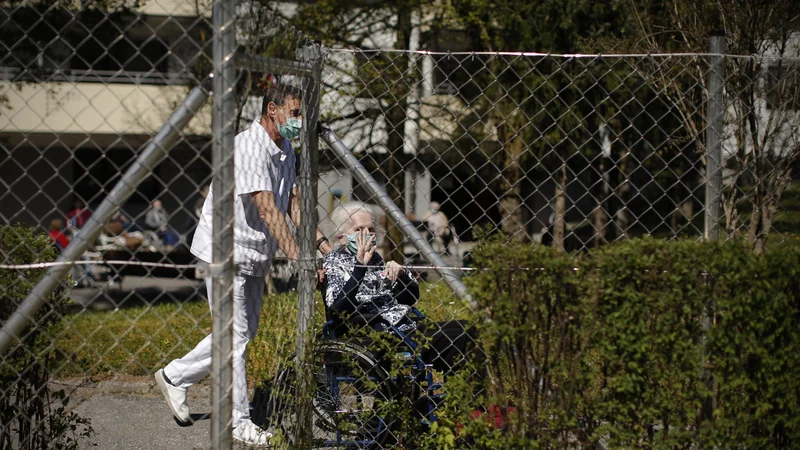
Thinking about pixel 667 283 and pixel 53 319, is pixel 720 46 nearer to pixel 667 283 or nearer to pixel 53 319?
pixel 667 283

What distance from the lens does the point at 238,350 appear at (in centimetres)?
375

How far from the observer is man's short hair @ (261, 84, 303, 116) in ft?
12.2

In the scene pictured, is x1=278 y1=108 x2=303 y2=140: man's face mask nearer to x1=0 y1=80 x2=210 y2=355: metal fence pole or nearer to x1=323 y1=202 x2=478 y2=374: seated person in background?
x1=323 y1=202 x2=478 y2=374: seated person in background

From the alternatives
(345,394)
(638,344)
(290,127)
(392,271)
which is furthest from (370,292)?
(638,344)

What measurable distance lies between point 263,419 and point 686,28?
152 inches

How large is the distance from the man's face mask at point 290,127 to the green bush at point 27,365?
1191mm

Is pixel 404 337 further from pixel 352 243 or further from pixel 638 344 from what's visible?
pixel 638 344

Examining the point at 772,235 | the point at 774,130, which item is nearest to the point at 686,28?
the point at 774,130

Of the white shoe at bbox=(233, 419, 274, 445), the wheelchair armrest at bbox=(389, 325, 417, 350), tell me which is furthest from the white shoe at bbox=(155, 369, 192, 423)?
the wheelchair armrest at bbox=(389, 325, 417, 350)

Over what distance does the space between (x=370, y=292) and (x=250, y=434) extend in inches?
47.6

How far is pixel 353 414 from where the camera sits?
13.9 feet

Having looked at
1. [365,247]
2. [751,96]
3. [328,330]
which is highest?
[751,96]

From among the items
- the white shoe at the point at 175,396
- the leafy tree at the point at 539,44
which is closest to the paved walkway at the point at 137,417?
the white shoe at the point at 175,396

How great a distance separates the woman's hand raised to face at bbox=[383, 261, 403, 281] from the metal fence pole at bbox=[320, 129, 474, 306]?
0.32 metres
